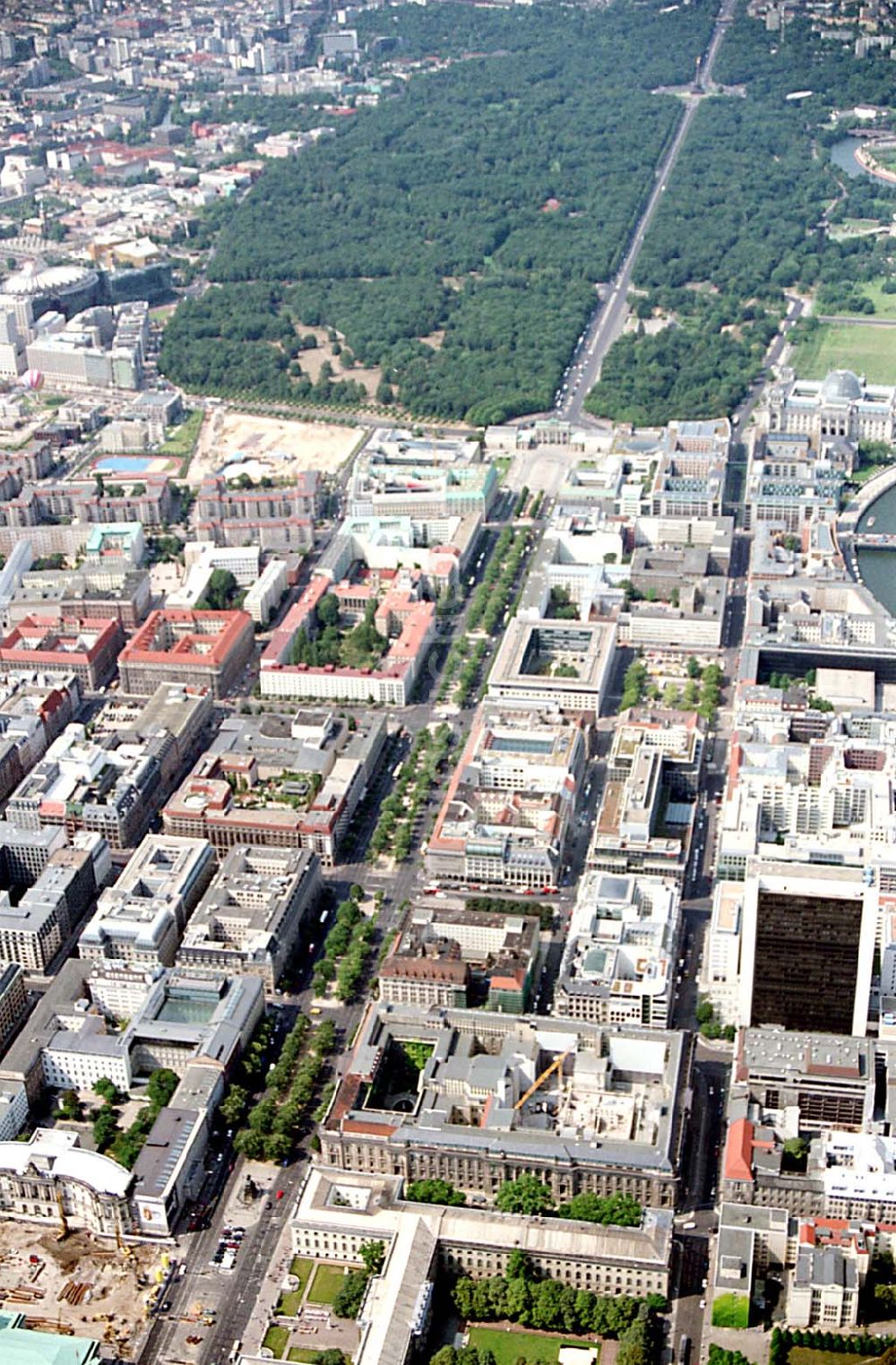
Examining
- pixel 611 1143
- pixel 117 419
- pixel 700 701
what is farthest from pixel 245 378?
pixel 611 1143

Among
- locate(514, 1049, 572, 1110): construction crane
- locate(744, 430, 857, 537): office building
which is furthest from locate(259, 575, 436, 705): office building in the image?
locate(514, 1049, 572, 1110): construction crane

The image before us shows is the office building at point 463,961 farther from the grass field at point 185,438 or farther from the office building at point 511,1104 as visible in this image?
the grass field at point 185,438

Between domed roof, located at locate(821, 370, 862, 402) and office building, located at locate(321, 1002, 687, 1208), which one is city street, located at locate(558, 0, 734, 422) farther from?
office building, located at locate(321, 1002, 687, 1208)

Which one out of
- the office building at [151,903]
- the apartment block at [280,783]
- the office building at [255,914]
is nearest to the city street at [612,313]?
the apartment block at [280,783]

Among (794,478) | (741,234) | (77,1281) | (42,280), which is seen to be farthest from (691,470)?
(77,1281)

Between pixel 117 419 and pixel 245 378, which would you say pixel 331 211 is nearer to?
pixel 245 378

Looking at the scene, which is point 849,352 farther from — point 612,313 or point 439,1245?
point 439,1245
